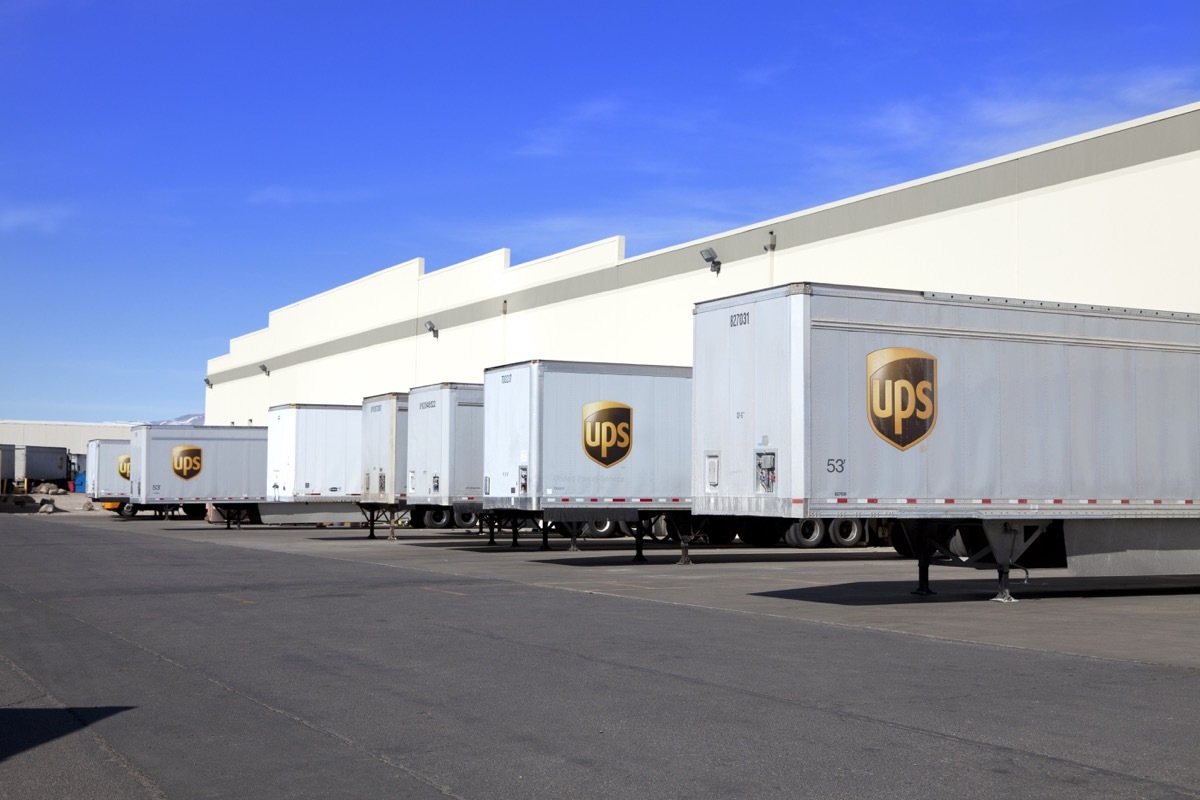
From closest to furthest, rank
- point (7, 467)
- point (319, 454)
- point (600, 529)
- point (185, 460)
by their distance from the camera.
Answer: point (600, 529) < point (319, 454) < point (185, 460) < point (7, 467)

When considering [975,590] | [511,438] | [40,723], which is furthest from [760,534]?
[40,723]

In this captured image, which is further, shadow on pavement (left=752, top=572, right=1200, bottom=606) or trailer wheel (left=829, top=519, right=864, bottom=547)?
trailer wheel (left=829, top=519, right=864, bottom=547)

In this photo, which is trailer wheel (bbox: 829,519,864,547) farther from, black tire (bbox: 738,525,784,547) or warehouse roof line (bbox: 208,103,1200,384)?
warehouse roof line (bbox: 208,103,1200,384)

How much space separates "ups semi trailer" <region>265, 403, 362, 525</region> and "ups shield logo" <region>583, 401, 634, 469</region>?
15651 mm

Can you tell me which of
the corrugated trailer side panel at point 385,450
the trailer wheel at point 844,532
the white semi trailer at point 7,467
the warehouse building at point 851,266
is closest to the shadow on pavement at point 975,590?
the warehouse building at point 851,266

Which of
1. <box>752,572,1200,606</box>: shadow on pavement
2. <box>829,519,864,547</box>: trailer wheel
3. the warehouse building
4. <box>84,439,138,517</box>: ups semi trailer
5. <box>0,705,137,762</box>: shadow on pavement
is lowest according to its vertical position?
<box>752,572,1200,606</box>: shadow on pavement

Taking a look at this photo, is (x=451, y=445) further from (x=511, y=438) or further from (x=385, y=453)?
(x=511, y=438)

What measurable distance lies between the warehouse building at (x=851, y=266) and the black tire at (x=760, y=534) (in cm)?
717

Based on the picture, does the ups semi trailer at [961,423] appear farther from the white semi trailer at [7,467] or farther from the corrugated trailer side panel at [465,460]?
the white semi trailer at [7,467]

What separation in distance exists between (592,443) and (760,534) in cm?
547

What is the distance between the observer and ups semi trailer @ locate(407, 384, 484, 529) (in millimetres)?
31875

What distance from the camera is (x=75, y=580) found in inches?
805

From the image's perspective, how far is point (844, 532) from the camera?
32938mm

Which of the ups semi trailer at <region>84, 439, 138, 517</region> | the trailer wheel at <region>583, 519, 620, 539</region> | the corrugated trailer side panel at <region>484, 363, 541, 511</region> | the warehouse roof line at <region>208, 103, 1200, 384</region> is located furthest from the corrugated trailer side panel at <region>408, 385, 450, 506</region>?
the ups semi trailer at <region>84, 439, 138, 517</region>
